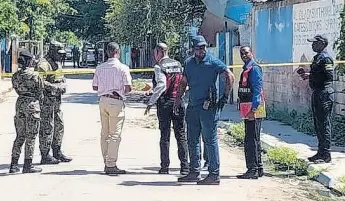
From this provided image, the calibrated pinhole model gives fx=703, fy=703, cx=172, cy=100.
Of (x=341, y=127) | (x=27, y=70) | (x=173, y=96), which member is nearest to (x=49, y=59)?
(x=27, y=70)

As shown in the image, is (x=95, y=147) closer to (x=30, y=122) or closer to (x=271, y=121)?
(x=30, y=122)

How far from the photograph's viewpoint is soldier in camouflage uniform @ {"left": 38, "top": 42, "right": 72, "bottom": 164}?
36.9 feet

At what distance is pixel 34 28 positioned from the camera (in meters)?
50.2

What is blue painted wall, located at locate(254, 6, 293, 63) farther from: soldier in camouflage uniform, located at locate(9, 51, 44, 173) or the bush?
soldier in camouflage uniform, located at locate(9, 51, 44, 173)

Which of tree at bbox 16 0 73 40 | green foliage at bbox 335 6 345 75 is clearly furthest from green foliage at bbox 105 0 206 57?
green foliage at bbox 335 6 345 75

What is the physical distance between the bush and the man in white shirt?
2583 millimetres

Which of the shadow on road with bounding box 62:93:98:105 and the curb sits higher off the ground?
the shadow on road with bounding box 62:93:98:105

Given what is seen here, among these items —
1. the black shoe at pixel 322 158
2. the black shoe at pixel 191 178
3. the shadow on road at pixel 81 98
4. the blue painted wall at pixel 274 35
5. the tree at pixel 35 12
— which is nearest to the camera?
the black shoe at pixel 191 178

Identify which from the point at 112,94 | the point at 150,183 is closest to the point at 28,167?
the point at 112,94

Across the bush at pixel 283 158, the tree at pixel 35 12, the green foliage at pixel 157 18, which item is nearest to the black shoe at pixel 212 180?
the bush at pixel 283 158

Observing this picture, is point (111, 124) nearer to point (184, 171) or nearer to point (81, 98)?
point (184, 171)

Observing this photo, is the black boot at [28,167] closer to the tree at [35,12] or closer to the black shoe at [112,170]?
the black shoe at [112,170]

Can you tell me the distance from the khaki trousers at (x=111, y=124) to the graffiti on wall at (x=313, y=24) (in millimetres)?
6083

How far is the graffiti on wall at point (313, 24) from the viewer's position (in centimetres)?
1484
